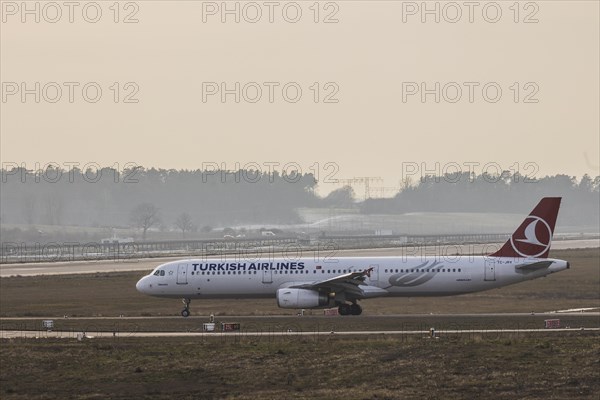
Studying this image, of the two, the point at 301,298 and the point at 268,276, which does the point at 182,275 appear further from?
the point at 301,298

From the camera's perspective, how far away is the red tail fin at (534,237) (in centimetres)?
6806

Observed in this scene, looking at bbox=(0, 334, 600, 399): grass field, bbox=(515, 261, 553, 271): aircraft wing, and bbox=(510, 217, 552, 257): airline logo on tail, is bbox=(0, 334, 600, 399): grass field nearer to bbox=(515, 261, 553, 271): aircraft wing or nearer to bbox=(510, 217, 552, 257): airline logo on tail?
bbox=(515, 261, 553, 271): aircraft wing

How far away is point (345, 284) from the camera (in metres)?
67.3

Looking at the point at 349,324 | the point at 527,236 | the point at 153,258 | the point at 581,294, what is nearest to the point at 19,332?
the point at 349,324

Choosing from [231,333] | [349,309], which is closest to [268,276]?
[349,309]

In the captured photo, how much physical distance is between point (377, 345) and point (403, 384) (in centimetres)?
547

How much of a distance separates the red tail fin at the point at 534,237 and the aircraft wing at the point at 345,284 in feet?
27.9

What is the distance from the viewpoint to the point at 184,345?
5384 centimetres

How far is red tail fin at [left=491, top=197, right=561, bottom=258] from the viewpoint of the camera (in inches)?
2680

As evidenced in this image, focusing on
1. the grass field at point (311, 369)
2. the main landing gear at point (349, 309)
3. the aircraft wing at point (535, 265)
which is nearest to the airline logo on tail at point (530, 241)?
the aircraft wing at point (535, 265)

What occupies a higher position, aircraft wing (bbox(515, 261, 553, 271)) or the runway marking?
aircraft wing (bbox(515, 261, 553, 271))

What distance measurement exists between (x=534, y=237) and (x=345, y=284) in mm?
11685

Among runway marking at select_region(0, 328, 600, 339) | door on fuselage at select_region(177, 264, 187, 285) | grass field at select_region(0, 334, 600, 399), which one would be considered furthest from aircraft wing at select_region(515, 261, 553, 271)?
door on fuselage at select_region(177, 264, 187, 285)

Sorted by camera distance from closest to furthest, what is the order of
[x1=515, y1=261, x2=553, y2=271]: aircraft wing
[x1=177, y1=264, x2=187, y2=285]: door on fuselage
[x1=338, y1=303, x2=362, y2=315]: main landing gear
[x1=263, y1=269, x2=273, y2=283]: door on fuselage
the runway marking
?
the runway marking
[x1=515, y1=261, x2=553, y2=271]: aircraft wing
[x1=338, y1=303, x2=362, y2=315]: main landing gear
[x1=263, y1=269, x2=273, y2=283]: door on fuselage
[x1=177, y1=264, x2=187, y2=285]: door on fuselage
